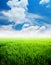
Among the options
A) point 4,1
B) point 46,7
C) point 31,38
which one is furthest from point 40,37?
point 4,1

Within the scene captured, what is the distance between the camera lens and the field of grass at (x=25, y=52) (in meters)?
1.53

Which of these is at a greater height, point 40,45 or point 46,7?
point 46,7

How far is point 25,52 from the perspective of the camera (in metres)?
1.57

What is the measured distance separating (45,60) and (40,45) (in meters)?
0.16

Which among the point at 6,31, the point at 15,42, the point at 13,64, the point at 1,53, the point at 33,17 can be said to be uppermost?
the point at 33,17

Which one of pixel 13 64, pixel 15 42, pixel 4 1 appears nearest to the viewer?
pixel 13 64

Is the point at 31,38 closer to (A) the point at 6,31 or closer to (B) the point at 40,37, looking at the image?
(B) the point at 40,37

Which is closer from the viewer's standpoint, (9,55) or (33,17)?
(9,55)

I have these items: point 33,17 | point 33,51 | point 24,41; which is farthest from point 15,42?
point 33,17

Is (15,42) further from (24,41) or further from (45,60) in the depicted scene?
(45,60)

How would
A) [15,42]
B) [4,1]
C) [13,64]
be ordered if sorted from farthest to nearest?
[4,1]
[15,42]
[13,64]

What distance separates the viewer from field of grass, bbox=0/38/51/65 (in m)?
1.53

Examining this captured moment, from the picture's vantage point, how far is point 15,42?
165 centimetres

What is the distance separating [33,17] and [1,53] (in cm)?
52
